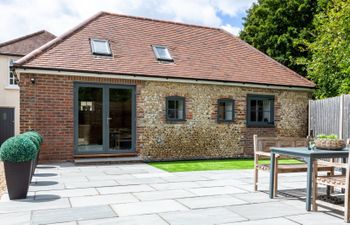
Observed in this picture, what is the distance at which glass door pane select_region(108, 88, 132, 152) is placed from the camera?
11.1 meters

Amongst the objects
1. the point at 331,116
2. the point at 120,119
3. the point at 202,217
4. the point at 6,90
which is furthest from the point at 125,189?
the point at 6,90

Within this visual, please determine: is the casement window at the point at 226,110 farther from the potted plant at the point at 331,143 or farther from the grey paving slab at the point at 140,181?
the potted plant at the point at 331,143

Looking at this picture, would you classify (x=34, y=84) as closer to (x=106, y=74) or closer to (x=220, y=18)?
(x=106, y=74)

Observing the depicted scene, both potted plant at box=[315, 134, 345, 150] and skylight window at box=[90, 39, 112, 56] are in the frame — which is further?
skylight window at box=[90, 39, 112, 56]

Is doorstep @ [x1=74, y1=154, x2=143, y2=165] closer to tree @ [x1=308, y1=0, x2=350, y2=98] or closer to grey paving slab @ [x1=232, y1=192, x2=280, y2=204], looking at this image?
grey paving slab @ [x1=232, y1=192, x2=280, y2=204]

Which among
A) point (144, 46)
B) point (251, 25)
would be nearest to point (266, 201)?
point (144, 46)

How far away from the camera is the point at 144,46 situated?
12.8 m

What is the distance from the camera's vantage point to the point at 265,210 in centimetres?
526

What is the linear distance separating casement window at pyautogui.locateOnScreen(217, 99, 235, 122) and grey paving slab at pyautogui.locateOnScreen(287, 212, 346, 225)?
303 inches

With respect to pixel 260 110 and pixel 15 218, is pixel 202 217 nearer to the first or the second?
pixel 15 218

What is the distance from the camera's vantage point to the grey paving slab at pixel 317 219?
15.3 feet

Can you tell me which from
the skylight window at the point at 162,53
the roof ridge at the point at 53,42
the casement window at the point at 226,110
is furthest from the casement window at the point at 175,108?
the roof ridge at the point at 53,42

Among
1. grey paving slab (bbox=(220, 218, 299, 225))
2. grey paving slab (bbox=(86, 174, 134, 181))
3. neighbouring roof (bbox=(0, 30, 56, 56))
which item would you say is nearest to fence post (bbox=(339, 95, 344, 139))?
grey paving slab (bbox=(220, 218, 299, 225))

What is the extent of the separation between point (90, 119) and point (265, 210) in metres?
7.20
